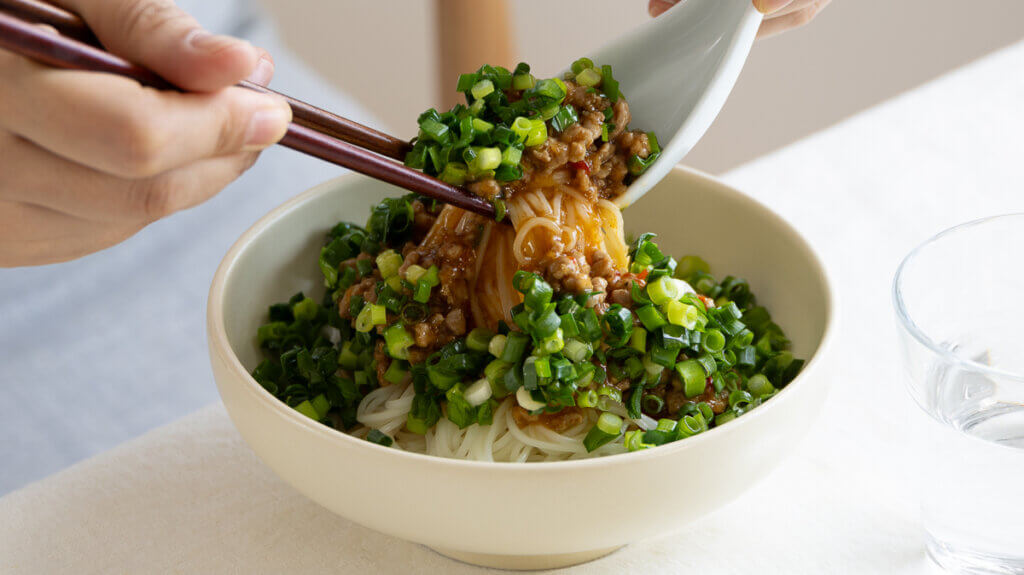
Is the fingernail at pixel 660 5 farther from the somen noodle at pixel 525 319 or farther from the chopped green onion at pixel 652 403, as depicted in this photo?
the chopped green onion at pixel 652 403

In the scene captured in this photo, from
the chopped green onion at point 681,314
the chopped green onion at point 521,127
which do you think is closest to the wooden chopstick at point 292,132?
the chopped green onion at point 521,127

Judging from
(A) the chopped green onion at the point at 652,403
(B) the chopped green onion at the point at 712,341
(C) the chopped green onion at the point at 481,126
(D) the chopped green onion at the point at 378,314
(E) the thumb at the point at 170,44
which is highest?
(E) the thumb at the point at 170,44

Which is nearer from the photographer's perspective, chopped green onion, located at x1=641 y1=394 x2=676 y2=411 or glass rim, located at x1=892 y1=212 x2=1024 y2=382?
glass rim, located at x1=892 y1=212 x2=1024 y2=382

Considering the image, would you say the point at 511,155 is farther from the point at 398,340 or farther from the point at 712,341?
the point at 712,341

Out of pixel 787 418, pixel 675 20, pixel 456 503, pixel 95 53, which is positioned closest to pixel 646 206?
pixel 675 20

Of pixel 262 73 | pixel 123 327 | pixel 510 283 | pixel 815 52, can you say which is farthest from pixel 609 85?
pixel 815 52

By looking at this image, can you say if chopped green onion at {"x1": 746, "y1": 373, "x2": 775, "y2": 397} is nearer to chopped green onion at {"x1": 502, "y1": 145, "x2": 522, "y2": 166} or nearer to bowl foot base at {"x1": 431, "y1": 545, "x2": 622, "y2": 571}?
bowl foot base at {"x1": 431, "y1": 545, "x2": 622, "y2": 571}

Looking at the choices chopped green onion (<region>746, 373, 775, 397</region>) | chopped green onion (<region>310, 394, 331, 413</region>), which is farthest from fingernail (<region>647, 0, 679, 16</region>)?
chopped green onion (<region>310, 394, 331, 413</region>)
